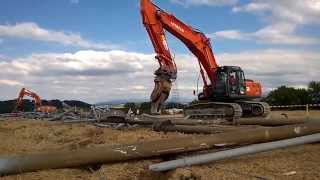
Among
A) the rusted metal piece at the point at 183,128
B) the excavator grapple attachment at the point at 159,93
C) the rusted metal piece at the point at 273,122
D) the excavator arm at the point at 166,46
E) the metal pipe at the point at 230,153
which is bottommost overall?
the metal pipe at the point at 230,153

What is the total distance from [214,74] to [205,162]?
18.4 metres

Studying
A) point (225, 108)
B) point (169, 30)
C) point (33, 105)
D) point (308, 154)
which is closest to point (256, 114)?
point (225, 108)

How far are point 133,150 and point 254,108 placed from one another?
60.9ft

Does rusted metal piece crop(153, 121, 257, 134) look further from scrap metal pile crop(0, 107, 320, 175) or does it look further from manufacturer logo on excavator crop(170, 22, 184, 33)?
manufacturer logo on excavator crop(170, 22, 184, 33)

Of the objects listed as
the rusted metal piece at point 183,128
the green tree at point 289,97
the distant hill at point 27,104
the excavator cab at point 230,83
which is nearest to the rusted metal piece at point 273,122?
the rusted metal piece at point 183,128

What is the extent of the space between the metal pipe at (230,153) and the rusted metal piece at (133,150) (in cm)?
20

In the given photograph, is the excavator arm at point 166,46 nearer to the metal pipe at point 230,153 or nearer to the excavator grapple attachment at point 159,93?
the excavator grapple attachment at point 159,93

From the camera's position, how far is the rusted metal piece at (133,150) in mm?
7812

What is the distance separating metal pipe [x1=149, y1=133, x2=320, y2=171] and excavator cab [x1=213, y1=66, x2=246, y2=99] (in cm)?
1652

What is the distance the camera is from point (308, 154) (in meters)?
9.52

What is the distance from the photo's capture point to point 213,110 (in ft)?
83.8

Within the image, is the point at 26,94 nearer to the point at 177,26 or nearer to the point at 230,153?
the point at 177,26

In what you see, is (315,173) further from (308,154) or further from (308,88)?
(308,88)

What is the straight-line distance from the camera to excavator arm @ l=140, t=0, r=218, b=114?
998 inches
